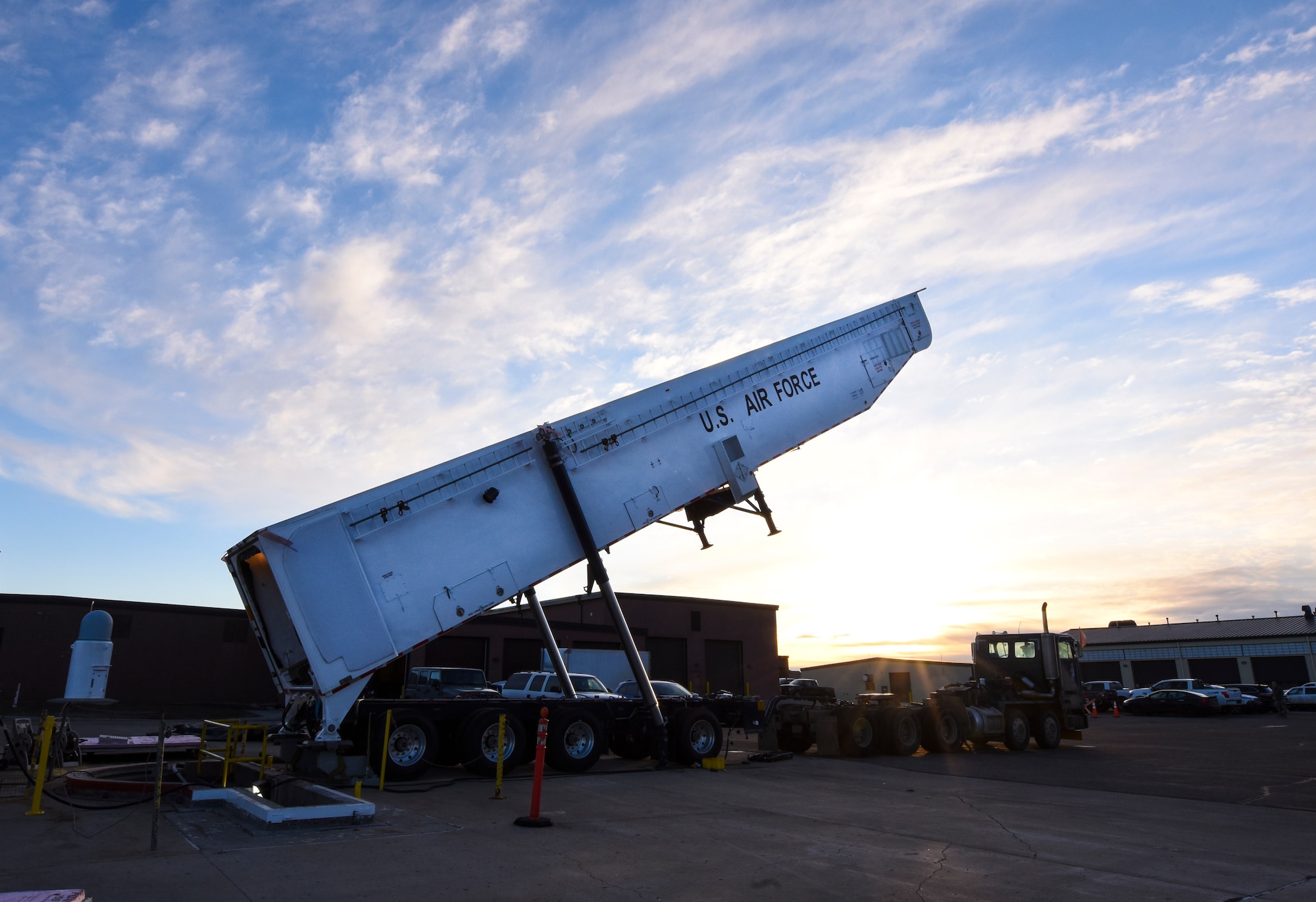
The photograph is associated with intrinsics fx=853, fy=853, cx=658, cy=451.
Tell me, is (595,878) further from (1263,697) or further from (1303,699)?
(1303,699)

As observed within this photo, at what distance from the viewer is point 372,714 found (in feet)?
38.6

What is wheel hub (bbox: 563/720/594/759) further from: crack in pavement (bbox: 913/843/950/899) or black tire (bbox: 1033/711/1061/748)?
black tire (bbox: 1033/711/1061/748)

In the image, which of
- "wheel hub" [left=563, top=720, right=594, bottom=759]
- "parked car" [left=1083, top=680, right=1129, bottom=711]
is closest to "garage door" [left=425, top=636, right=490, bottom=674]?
"wheel hub" [left=563, top=720, right=594, bottom=759]

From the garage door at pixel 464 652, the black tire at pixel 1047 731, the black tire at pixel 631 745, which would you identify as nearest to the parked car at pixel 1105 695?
the black tire at pixel 1047 731

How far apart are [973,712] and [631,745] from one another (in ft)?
26.2

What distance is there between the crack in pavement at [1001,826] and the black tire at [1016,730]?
8790 mm

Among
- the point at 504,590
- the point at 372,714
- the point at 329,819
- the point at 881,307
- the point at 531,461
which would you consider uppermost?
the point at 881,307

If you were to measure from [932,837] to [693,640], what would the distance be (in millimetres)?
32815

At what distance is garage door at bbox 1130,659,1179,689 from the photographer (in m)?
62.2

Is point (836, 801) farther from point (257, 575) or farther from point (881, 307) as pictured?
point (881, 307)

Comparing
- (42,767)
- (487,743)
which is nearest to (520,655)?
(487,743)

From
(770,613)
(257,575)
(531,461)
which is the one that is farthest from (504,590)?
(770,613)

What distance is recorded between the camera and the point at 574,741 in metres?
13.6

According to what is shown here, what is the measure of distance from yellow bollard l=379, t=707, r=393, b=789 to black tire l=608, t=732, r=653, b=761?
4.41 m
